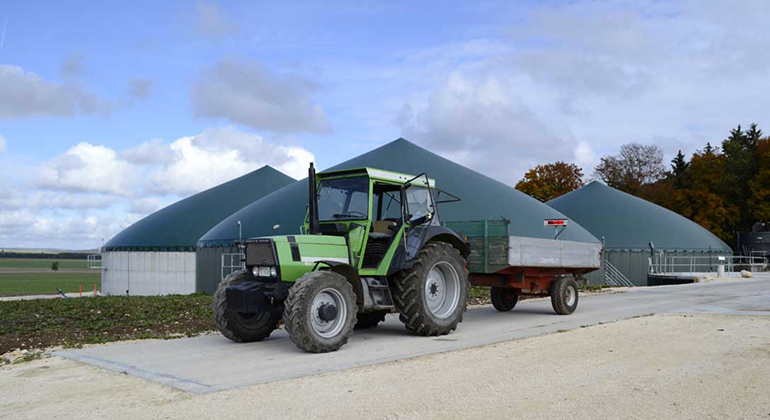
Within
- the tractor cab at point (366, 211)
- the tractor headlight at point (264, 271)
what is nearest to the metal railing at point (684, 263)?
the tractor cab at point (366, 211)

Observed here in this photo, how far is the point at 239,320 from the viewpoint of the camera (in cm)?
1124

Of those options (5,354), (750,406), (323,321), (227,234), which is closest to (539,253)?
(323,321)

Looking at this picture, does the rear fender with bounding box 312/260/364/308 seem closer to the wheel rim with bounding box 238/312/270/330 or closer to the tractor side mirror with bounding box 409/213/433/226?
the wheel rim with bounding box 238/312/270/330

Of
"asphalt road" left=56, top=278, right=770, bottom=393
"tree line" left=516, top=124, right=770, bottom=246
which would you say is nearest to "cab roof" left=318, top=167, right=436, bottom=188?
"asphalt road" left=56, top=278, right=770, bottom=393

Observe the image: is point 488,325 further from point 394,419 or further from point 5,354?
point 5,354

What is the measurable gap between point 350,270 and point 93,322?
20.8 feet

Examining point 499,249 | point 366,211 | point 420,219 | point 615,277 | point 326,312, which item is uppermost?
point 366,211

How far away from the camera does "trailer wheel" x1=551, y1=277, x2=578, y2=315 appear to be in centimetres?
1605

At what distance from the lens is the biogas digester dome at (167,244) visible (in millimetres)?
44750

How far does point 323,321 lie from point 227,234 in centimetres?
2811

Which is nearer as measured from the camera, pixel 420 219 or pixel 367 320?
pixel 420 219

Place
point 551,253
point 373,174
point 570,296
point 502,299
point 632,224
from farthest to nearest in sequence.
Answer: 1. point 632,224
2. point 502,299
3. point 570,296
4. point 551,253
5. point 373,174

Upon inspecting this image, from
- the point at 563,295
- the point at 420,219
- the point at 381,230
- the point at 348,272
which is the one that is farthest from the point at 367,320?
the point at 563,295

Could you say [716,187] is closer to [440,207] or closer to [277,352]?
[440,207]
